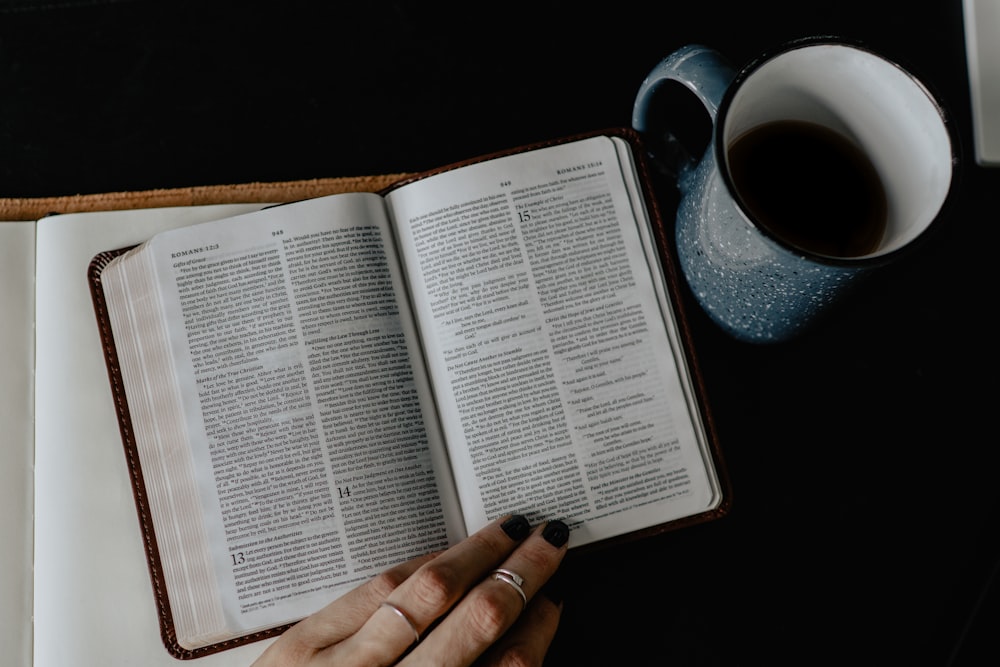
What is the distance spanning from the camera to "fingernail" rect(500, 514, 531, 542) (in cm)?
55

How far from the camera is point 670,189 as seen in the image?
0.64m

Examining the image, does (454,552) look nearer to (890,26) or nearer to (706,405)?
(706,405)

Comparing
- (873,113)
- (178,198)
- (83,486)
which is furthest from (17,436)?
(873,113)

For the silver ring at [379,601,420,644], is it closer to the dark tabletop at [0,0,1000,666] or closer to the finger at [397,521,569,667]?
the finger at [397,521,569,667]

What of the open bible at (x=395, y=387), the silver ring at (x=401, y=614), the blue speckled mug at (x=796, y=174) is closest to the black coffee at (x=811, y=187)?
the blue speckled mug at (x=796, y=174)

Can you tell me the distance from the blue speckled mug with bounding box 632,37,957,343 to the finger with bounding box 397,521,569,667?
0.25m

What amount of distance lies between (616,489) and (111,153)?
52cm

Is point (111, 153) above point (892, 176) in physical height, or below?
above

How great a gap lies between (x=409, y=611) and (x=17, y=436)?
0.37 m

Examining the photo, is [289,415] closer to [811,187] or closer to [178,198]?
[178,198]

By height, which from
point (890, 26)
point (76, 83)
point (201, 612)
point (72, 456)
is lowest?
point (201, 612)

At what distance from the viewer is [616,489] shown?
0.57 meters

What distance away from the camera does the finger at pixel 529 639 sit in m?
0.53

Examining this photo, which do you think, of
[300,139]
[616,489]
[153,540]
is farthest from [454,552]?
[300,139]
